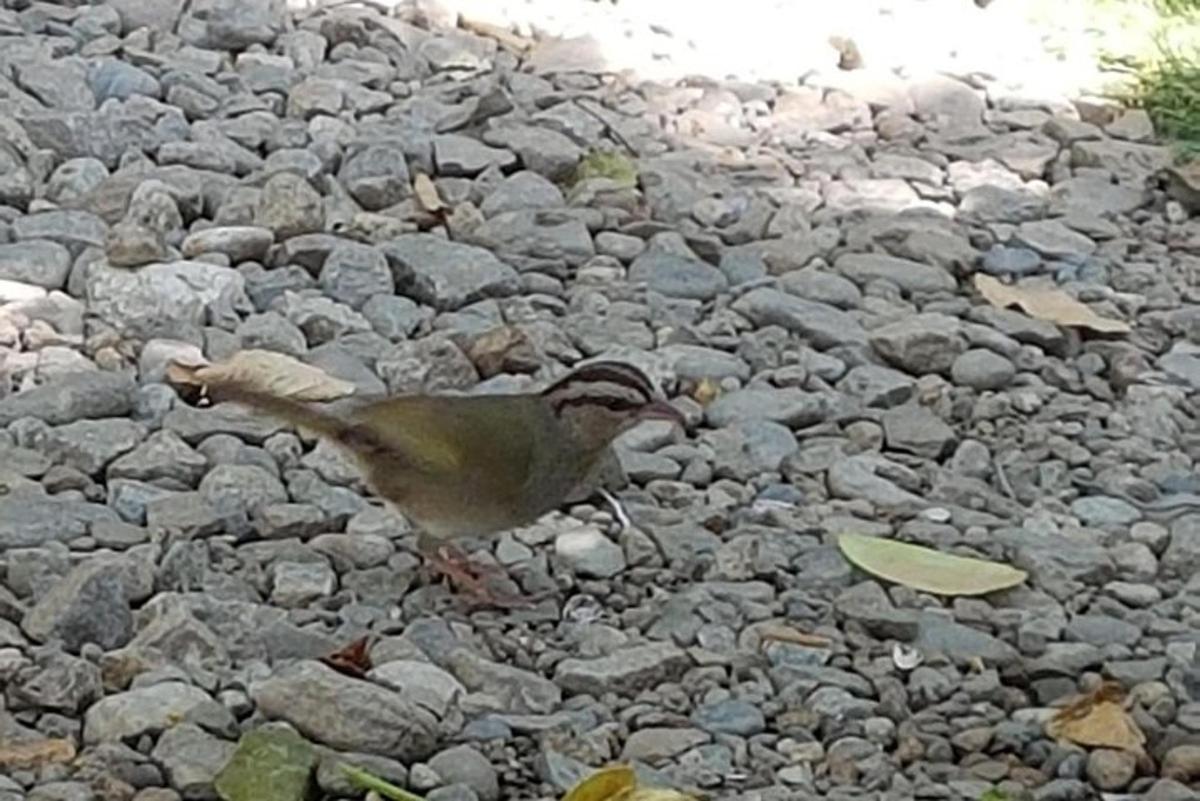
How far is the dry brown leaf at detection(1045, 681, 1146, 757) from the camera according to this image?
366 cm

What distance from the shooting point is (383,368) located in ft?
15.8

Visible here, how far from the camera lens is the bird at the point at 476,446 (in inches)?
160

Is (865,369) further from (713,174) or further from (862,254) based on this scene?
(713,174)

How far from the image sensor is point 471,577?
159 inches

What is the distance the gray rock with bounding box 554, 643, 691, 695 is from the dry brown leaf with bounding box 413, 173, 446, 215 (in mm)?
1844

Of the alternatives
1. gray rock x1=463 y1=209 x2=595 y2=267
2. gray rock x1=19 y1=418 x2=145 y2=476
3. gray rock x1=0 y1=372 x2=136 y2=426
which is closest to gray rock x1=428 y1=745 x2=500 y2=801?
gray rock x1=19 y1=418 x2=145 y2=476

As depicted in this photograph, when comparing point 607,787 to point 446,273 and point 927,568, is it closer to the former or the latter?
point 927,568

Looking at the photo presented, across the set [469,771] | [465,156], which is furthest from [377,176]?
[469,771]

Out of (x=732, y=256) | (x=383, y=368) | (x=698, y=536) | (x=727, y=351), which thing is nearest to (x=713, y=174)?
(x=732, y=256)

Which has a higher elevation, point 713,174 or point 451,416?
point 451,416

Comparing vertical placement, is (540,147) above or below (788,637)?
below

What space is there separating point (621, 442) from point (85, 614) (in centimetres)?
121

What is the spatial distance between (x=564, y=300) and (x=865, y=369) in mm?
648

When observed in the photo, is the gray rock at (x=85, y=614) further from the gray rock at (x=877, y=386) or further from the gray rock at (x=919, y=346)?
the gray rock at (x=919, y=346)
